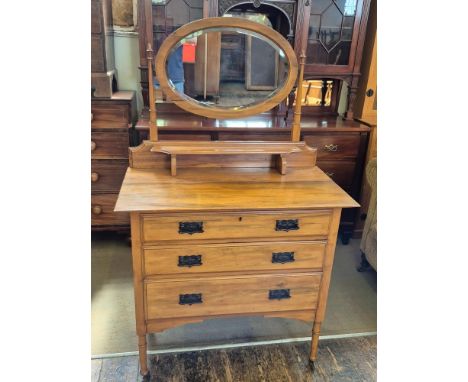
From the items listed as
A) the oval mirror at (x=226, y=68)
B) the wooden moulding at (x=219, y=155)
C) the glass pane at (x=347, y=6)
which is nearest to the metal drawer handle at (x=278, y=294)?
the wooden moulding at (x=219, y=155)

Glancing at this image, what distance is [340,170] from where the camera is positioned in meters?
2.25

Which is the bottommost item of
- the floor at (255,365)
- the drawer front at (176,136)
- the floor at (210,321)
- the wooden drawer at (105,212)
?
the floor at (255,365)

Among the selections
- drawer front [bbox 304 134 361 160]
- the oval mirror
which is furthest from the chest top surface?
drawer front [bbox 304 134 361 160]

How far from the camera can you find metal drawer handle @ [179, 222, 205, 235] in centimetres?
126

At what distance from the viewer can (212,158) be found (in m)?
1.54

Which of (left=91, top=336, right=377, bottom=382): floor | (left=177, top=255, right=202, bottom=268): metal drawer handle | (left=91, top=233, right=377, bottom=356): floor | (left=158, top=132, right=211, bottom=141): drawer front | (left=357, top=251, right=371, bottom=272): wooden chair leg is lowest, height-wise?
(left=91, top=336, right=377, bottom=382): floor

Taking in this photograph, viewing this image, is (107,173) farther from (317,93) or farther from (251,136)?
(317,93)

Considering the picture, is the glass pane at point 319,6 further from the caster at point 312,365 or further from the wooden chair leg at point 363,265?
the caster at point 312,365

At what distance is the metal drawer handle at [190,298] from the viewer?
136 cm

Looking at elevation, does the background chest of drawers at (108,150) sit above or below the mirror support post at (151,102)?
below

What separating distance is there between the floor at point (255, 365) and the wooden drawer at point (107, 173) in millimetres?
985

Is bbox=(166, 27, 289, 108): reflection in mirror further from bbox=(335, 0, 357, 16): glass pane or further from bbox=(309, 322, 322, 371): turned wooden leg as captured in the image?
bbox=(309, 322, 322, 371): turned wooden leg

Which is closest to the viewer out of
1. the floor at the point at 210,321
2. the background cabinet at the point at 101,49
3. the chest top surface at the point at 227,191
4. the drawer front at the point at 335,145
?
the chest top surface at the point at 227,191

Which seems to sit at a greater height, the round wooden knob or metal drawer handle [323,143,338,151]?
metal drawer handle [323,143,338,151]
